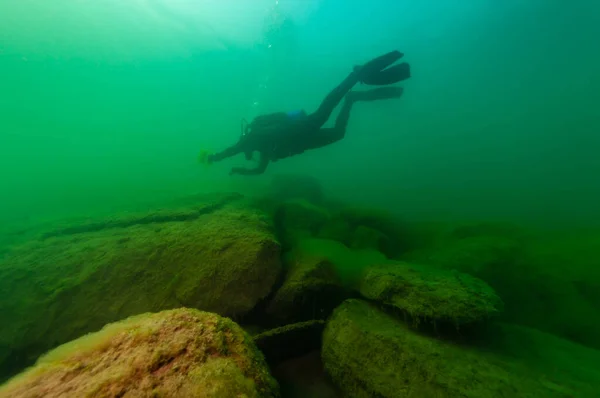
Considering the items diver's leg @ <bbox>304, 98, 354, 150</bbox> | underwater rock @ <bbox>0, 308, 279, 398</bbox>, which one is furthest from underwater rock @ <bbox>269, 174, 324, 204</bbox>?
underwater rock @ <bbox>0, 308, 279, 398</bbox>

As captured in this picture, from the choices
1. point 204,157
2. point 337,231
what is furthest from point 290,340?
point 204,157

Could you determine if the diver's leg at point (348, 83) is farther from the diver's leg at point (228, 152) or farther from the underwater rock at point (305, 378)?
the underwater rock at point (305, 378)

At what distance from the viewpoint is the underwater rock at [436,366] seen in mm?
1922

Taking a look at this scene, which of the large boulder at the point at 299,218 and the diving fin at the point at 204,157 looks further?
the diving fin at the point at 204,157

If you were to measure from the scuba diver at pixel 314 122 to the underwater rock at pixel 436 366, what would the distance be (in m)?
7.08

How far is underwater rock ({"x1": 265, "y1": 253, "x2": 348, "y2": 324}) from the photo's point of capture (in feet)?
10.8

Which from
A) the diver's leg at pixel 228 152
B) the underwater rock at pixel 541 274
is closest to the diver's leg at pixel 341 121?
the diver's leg at pixel 228 152

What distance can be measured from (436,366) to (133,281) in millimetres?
4077

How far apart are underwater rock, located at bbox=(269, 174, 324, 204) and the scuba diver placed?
10.2 feet

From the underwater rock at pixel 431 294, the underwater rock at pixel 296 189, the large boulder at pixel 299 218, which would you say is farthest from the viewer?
the underwater rock at pixel 296 189

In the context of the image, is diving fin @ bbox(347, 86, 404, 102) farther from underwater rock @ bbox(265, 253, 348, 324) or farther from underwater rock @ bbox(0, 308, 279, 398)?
underwater rock @ bbox(0, 308, 279, 398)

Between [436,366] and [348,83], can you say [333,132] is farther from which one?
[436,366]

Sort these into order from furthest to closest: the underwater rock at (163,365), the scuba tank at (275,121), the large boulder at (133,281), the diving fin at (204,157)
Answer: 1. the diving fin at (204,157)
2. the scuba tank at (275,121)
3. the large boulder at (133,281)
4. the underwater rock at (163,365)

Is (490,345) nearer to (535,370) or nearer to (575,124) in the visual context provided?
(535,370)
